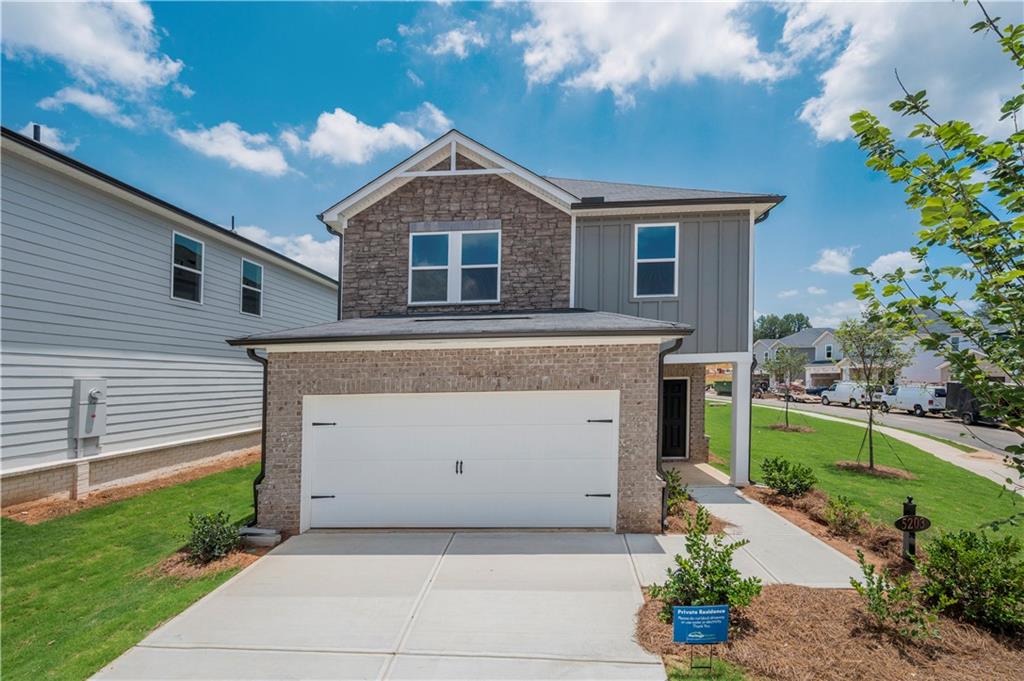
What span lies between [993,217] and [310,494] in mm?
8718

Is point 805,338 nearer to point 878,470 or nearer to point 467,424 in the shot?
point 878,470

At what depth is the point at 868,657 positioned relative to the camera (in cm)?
394

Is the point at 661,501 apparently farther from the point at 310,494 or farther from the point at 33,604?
the point at 33,604

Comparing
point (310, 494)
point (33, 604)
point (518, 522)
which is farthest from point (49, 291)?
point (518, 522)

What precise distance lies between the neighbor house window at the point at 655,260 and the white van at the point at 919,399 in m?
24.5

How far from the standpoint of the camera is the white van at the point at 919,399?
2645 centimetres

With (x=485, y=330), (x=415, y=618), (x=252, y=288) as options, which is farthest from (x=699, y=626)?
(x=252, y=288)

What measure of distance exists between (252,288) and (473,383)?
403 inches

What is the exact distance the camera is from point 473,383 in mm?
7160

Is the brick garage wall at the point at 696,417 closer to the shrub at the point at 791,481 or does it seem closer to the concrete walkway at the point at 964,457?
the shrub at the point at 791,481

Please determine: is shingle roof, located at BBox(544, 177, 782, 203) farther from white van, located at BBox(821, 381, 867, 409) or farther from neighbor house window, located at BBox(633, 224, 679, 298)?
white van, located at BBox(821, 381, 867, 409)

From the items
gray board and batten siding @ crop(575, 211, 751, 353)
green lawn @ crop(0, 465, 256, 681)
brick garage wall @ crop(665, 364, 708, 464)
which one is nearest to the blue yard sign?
green lawn @ crop(0, 465, 256, 681)

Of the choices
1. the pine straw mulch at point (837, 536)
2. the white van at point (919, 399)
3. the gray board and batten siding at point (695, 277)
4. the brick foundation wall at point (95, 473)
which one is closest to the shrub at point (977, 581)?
the pine straw mulch at point (837, 536)

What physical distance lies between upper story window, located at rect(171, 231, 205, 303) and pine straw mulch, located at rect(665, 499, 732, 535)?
12457 mm
